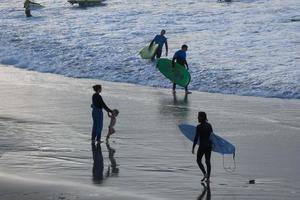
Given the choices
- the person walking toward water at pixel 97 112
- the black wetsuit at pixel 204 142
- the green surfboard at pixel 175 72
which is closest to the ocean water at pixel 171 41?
the green surfboard at pixel 175 72

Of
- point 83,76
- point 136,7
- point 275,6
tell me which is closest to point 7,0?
point 136,7

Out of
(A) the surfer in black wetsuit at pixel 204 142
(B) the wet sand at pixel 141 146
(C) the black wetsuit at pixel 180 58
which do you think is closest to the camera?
(B) the wet sand at pixel 141 146

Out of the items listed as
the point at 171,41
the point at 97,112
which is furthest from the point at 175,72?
the point at 171,41

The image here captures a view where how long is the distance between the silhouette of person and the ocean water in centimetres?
873

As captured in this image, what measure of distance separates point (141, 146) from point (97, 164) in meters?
1.67

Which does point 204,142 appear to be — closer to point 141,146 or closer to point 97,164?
point 97,164

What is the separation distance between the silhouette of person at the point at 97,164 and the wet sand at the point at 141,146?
0.05 meters

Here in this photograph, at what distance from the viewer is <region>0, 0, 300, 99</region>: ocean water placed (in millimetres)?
25625

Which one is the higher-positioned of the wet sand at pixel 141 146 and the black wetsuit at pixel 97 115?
the black wetsuit at pixel 97 115

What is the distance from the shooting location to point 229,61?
28125 mm

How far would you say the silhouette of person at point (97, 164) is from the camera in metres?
12.7

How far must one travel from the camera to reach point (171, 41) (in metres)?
34.1

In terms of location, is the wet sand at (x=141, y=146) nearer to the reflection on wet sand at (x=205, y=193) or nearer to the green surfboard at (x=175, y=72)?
the reflection on wet sand at (x=205, y=193)

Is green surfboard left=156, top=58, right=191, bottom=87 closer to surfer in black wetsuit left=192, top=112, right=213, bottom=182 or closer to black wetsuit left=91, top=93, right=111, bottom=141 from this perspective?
black wetsuit left=91, top=93, right=111, bottom=141
